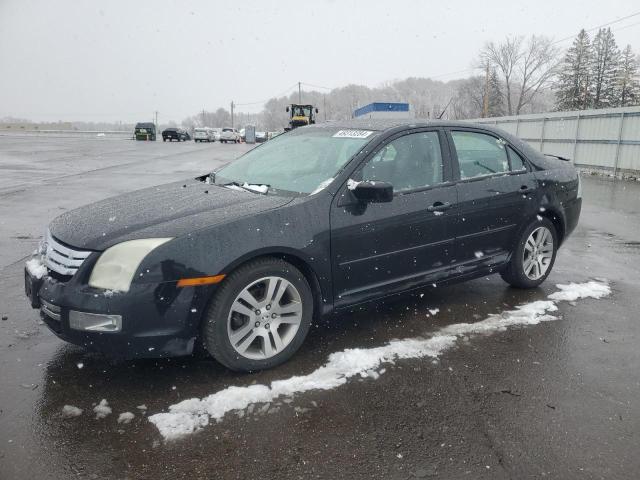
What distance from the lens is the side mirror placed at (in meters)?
3.35

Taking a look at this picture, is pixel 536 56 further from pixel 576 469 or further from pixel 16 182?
pixel 576 469

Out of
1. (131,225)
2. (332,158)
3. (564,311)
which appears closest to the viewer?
(131,225)

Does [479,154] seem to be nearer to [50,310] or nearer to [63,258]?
[63,258]

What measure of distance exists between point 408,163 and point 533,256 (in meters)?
1.78

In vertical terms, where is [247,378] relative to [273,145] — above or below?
below

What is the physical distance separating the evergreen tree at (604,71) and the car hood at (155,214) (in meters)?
66.3

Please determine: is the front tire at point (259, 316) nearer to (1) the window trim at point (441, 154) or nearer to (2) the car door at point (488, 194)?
(1) the window trim at point (441, 154)

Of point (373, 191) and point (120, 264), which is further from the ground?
point (373, 191)

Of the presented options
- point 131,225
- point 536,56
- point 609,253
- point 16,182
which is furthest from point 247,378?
point 536,56

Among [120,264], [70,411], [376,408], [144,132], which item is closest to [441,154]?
[376,408]

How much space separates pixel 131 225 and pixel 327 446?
5.50ft

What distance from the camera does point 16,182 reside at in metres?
12.5

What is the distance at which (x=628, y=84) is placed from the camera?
59.0m

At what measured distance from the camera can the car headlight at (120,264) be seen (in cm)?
278
